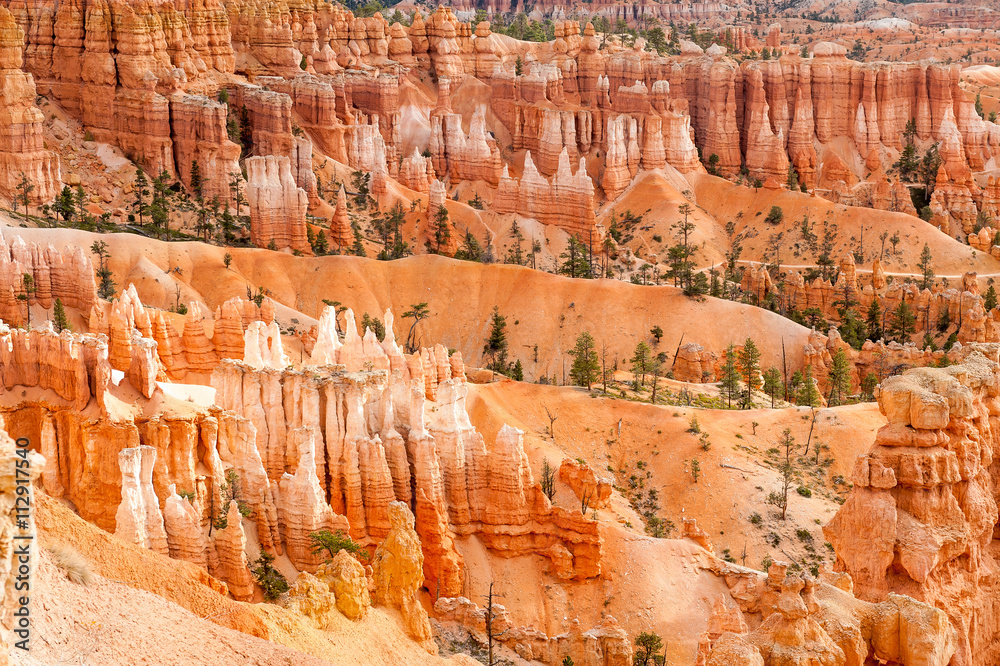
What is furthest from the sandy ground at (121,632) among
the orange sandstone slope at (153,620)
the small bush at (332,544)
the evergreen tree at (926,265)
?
the evergreen tree at (926,265)

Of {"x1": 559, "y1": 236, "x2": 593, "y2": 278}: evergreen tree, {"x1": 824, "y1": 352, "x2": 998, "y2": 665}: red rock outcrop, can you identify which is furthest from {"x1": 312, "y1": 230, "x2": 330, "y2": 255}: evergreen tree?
{"x1": 824, "y1": 352, "x2": 998, "y2": 665}: red rock outcrop

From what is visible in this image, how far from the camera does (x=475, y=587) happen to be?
60906 mm

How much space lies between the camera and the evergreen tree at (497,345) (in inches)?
4161

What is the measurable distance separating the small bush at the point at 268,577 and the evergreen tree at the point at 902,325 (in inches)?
3050

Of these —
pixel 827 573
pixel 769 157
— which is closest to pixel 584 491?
pixel 827 573

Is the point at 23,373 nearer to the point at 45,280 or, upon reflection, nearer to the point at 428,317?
the point at 45,280

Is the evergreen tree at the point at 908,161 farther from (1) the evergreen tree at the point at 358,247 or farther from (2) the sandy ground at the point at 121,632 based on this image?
Answer: (2) the sandy ground at the point at 121,632

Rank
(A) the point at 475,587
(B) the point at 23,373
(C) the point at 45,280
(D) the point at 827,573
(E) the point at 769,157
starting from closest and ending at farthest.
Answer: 1. (D) the point at 827,573
2. (B) the point at 23,373
3. (A) the point at 475,587
4. (C) the point at 45,280
5. (E) the point at 769,157

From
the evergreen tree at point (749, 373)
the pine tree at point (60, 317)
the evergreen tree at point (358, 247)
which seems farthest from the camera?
the evergreen tree at point (358, 247)

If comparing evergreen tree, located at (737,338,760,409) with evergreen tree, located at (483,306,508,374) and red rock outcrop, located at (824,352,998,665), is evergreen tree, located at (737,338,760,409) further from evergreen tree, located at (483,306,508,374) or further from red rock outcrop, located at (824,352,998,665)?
red rock outcrop, located at (824,352,998,665)

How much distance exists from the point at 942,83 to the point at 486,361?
79.1 meters

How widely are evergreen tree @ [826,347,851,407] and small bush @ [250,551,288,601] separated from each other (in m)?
52.2

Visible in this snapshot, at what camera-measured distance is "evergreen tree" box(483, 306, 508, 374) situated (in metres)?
106

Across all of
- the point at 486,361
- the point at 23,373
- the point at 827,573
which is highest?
the point at 23,373
